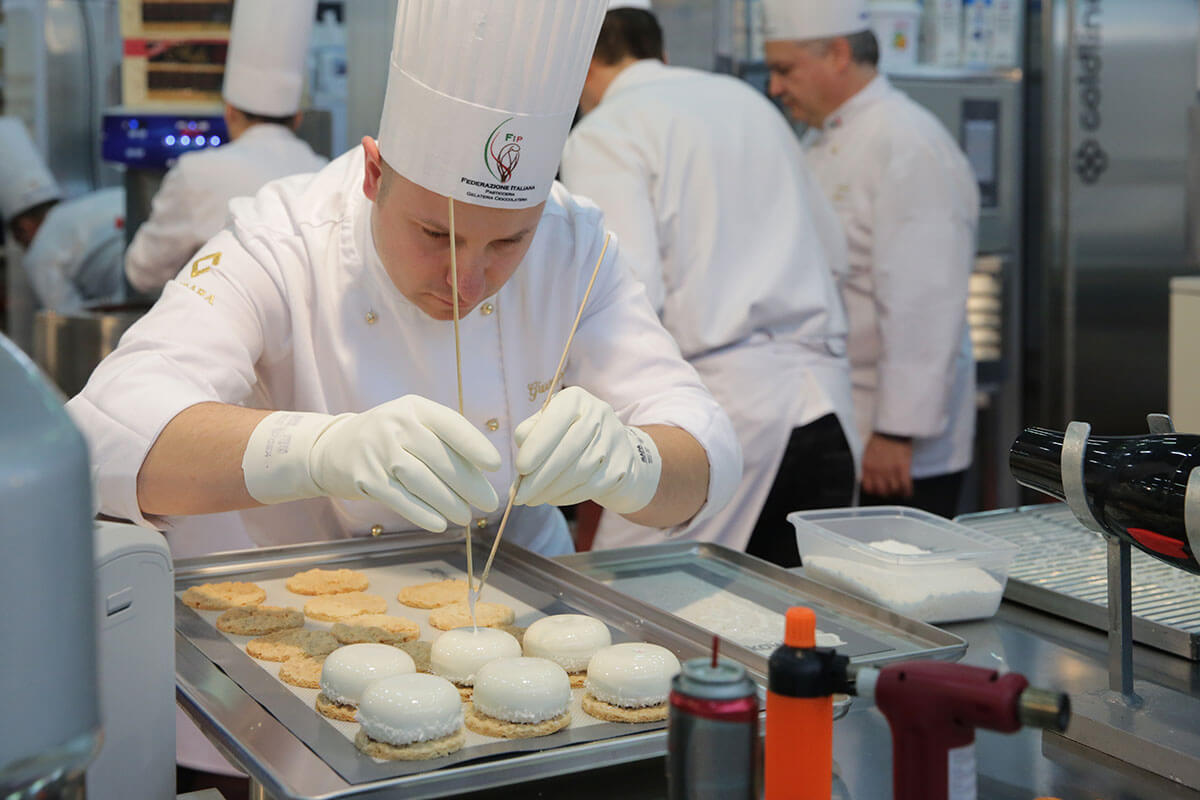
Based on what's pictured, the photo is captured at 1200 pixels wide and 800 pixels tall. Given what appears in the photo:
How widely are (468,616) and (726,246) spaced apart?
5.03 ft

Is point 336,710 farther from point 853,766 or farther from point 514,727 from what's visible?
point 853,766

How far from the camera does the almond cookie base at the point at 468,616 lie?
1.47m

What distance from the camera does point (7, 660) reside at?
63 centimetres

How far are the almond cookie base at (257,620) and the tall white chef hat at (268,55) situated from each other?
2.35 m

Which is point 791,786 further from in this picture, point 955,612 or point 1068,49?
point 1068,49

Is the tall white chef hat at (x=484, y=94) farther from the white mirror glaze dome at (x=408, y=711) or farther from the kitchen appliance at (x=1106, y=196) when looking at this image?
the kitchen appliance at (x=1106, y=196)

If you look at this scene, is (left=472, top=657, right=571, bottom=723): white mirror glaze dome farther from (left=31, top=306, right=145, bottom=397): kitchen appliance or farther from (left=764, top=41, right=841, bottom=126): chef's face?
(left=764, top=41, right=841, bottom=126): chef's face

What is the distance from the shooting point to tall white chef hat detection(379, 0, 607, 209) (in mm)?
1568

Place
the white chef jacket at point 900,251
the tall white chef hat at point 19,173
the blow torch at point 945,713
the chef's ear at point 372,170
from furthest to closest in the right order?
1. the tall white chef hat at point 19,173
2. the white chef jacket at point 900,251
3. the chef's ear at point 372,170
4. the blow torch at point 945,713

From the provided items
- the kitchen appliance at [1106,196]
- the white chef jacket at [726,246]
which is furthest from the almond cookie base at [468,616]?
the kitchen appliance at [1106,196]

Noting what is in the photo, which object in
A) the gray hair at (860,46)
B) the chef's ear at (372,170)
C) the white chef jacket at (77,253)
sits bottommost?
the white chef jacket at (77,253)

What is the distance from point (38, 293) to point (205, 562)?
12.4 ft

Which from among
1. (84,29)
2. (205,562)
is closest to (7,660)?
(205,562)

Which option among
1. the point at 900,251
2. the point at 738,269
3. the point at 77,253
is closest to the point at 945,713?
the point at 738,269
